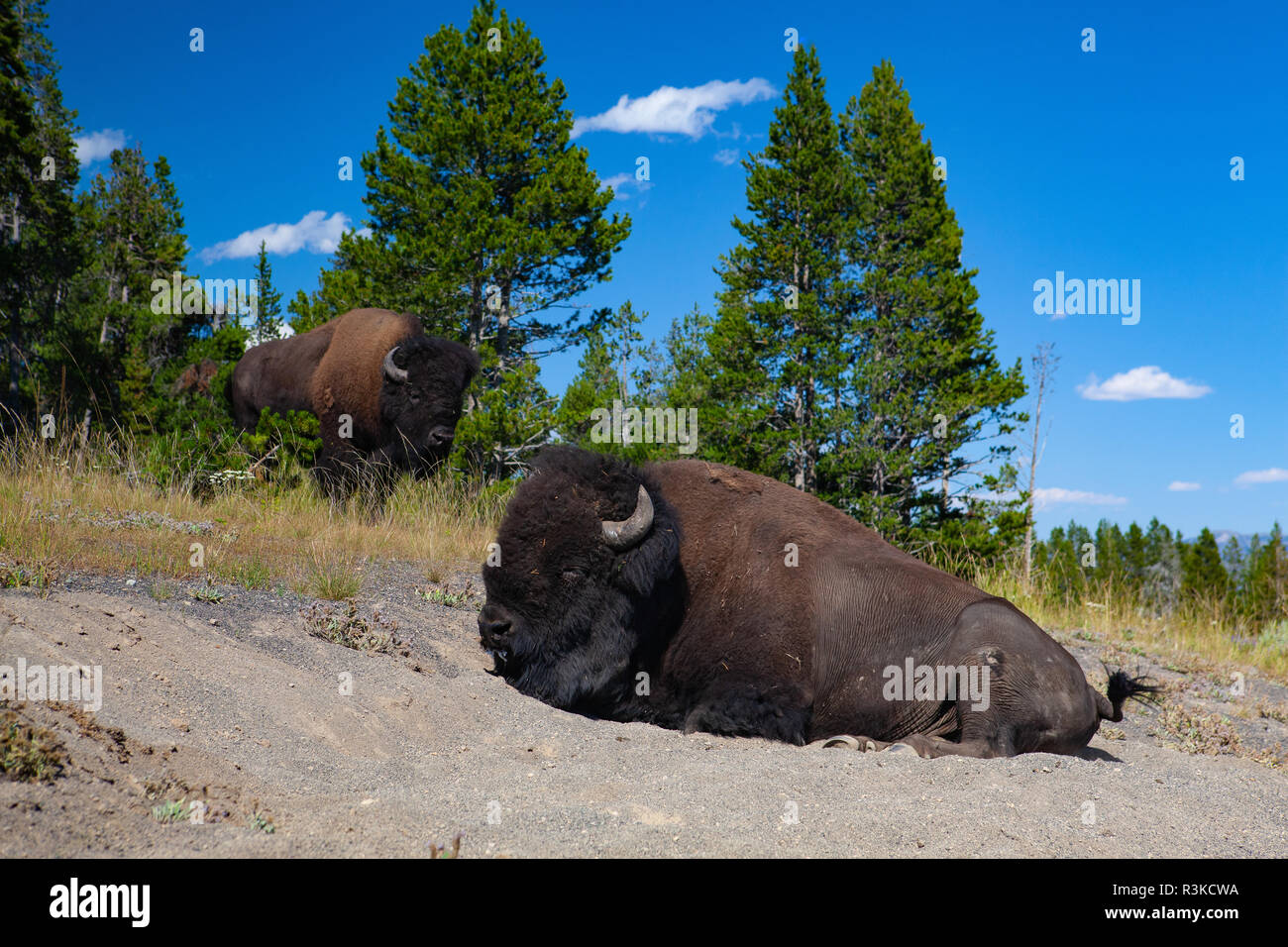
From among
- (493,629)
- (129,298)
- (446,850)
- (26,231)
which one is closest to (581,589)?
(493,629)

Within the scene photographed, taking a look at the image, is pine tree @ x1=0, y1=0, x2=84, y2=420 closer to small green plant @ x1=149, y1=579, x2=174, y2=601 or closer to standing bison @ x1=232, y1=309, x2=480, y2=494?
standing bison @ x1=232, y1=309, x2=480, y2=494

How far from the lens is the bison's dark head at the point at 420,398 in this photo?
1255cm

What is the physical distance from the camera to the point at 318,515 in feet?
33.2

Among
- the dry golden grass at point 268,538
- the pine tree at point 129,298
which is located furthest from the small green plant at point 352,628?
the pine tree at point 129,298

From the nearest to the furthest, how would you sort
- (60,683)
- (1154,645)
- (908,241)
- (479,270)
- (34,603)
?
1. (60,683)
2. (34,603)
3. (1154,645)
4. (479,270)
5. (908,241)

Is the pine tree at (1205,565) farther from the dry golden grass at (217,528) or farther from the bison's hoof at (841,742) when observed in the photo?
the bison's hoof at (841,742)

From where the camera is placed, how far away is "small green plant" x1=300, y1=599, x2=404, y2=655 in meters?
6.08

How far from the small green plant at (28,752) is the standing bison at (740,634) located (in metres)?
2.64

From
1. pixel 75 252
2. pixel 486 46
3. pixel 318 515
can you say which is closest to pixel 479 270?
pixel 486 46

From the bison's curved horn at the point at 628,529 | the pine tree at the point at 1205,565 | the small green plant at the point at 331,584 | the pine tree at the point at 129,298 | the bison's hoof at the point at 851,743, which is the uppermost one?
the pine tree at the point at 129,298

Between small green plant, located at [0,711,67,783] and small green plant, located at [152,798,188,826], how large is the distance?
41cm

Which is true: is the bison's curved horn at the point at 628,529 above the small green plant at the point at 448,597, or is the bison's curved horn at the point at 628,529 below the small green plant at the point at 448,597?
above
